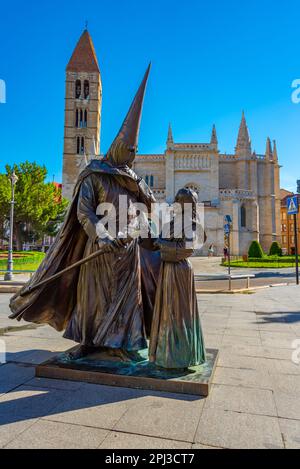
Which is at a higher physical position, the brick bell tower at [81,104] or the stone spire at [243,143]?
the brick bell tower at [81,104]

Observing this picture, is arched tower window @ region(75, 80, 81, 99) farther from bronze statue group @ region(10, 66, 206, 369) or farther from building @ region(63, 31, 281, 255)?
bronze statue group @ region(10, 66, 206, 369)

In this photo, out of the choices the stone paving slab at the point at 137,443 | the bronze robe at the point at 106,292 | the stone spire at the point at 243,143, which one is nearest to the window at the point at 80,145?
the stone spire at the point at 243,143

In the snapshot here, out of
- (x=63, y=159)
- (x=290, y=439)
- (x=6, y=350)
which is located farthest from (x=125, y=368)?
(x=63, y=159)

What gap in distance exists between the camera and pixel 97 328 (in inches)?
140

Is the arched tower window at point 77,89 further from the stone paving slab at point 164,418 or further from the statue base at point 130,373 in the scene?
the stone paving slab at point 164,418

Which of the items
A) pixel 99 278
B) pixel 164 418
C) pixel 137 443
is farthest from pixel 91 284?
pixel 137 443

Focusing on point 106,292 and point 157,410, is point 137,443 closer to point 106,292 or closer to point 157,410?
point 157,410

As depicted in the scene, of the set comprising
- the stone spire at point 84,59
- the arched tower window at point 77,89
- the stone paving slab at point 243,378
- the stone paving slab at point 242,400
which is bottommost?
the stone paving slab at point 243,378

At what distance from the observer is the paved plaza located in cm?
223

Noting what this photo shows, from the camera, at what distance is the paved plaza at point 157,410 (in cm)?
223

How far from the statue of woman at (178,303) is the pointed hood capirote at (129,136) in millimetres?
815

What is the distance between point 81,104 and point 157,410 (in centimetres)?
6048

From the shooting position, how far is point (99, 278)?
3600 millimetres

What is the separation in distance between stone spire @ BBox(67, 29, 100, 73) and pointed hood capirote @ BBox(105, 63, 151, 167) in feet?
198
